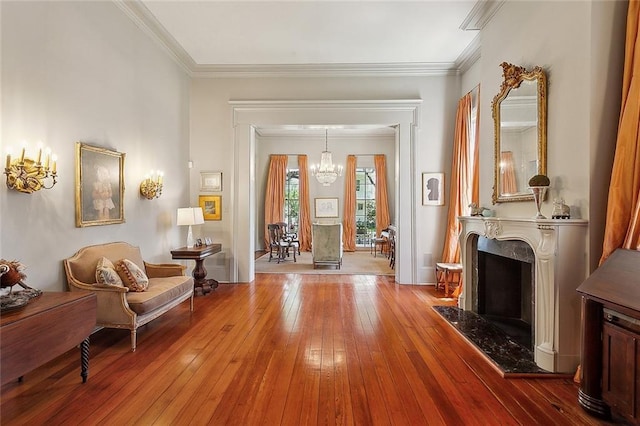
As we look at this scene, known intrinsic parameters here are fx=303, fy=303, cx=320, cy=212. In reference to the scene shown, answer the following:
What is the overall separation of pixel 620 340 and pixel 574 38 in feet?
7.88

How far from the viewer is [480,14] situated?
3.99 m

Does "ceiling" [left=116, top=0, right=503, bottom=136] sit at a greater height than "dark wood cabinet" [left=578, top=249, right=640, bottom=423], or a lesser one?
greater

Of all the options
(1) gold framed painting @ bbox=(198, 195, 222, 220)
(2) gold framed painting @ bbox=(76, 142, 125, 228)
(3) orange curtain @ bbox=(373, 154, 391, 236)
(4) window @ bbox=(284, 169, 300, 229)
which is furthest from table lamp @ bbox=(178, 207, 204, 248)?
(3) orange curtain @ bbox=(373, 154, 391, 236)

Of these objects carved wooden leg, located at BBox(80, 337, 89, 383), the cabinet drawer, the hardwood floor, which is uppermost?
the cabinet drawer

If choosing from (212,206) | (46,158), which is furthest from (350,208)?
(46,158)

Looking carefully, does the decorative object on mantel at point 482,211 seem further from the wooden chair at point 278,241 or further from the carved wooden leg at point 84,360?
the wooden chair at point 278,241

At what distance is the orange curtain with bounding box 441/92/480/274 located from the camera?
4991mm

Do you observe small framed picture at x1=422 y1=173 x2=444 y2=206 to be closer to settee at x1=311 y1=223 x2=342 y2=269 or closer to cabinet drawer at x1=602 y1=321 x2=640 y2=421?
settee at x1=311 y1=223 x2=342 y2=269

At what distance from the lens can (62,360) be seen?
275cm

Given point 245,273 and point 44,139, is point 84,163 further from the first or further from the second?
point 245,273

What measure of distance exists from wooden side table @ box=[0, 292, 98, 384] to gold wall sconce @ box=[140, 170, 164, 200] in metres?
2.13

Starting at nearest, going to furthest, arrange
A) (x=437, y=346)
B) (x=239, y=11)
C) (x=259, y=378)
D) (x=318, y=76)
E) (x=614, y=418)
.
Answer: (x=614, y=418)
(x=259, y=378)
(x=437, y=346)
(x=239, y=11)
(x=318, y=76)

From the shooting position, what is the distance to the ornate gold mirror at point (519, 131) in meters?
2.94

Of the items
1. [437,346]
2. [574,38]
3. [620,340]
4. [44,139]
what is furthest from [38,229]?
[574,38]
